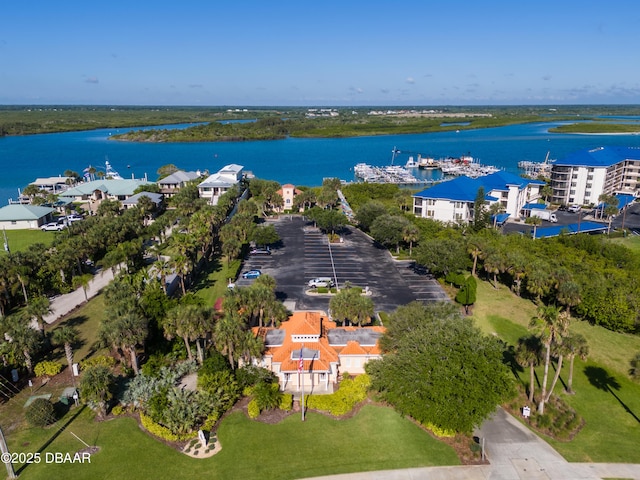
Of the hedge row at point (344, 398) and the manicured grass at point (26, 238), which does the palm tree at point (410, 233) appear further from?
the manicured grass at point (26, 238)

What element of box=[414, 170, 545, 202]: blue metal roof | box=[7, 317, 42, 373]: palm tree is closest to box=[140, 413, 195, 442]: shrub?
box=[7, 317, 42, 373]: palm tree

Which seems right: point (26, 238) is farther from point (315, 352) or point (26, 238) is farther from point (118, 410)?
point (315, 352)

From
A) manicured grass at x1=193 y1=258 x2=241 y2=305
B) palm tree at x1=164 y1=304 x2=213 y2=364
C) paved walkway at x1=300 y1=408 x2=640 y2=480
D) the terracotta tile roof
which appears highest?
palm tree at x1=164 y1=304 x2=213 y2=364

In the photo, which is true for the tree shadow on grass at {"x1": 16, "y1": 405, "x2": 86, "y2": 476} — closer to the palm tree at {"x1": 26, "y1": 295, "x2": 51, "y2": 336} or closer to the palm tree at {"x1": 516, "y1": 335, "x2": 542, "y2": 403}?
the palm tree at {"x1": 26, "y1": 295, "x2": 51, "y2": 336}

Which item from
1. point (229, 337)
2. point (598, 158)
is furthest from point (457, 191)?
point (229, 337)

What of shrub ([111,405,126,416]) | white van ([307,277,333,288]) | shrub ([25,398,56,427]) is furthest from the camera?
white van ([307,277,333,288])

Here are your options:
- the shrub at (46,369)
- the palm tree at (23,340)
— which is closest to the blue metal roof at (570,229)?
the shrub at (46,369)
